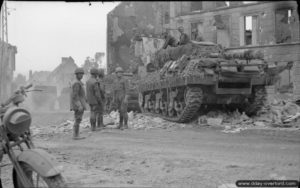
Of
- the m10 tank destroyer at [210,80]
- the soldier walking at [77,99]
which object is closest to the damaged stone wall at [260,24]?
the m10 tank destroyer at [210,80]

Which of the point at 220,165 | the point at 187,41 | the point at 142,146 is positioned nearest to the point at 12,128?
the point at 220,165

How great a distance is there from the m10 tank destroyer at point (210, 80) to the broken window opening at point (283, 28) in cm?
1021

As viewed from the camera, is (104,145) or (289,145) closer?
(289,145)

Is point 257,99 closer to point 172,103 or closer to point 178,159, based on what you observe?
point 172,103

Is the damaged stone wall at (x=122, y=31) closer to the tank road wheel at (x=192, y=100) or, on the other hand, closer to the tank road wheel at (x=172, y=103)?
the tank road wheel at (x=172, y=103)

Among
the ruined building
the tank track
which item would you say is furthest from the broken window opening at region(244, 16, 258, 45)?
the tank track

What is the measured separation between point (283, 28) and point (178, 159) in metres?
18.8

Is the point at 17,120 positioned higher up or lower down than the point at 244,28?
lower down

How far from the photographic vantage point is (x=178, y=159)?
6633 mm

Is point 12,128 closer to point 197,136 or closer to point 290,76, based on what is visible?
point 197,136

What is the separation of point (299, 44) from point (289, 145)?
53.8ft

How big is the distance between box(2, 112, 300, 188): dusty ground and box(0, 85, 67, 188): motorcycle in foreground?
77 cm

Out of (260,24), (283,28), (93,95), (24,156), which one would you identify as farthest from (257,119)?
(283,28)

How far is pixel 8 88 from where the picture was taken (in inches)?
723
